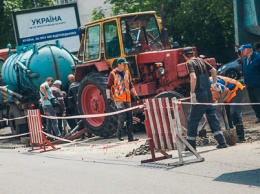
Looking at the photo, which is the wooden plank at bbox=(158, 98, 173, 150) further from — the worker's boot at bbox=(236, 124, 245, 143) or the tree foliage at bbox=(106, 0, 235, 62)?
the tree foliage at bbox=(106, 0, 235, 62)

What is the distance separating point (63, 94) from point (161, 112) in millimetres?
10026

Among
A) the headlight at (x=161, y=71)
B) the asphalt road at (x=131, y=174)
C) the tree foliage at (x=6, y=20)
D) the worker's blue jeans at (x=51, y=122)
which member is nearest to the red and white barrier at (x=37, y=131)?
the worker's blue jeans at (x=51, y=122)

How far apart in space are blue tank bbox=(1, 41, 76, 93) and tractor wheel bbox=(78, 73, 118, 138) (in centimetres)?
320

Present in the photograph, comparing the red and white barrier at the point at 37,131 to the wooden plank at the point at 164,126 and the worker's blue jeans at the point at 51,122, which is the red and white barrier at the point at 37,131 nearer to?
the worker's blue jeans at the point at 51,122

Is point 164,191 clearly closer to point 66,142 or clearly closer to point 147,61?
point 147,61

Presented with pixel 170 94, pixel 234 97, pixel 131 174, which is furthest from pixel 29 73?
pixel 131 174

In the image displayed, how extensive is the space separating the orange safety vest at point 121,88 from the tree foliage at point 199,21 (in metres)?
12.2

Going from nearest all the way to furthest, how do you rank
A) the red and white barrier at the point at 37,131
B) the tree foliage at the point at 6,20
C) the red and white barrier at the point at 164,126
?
the red and white barrier at the point at 164,126
the red and white barrier at the point at 37,131
the tree foliage at the point at 6,20

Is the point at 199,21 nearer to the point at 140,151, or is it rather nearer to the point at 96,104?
the point at 96,104

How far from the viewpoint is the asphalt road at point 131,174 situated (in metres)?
10.4

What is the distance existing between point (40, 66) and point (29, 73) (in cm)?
41

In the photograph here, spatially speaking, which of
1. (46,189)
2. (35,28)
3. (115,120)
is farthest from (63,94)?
(46,189)

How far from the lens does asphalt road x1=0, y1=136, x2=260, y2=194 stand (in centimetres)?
1038

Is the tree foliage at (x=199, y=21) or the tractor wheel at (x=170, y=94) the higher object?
the tree foliage at (x=199, y=21)
